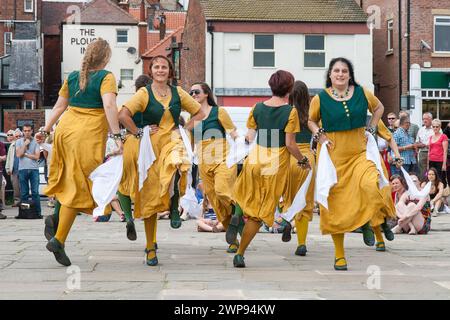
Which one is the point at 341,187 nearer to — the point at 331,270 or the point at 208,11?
the point at 331,270

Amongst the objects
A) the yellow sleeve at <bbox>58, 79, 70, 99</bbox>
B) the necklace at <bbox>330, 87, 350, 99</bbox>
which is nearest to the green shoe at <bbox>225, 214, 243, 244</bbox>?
the necklace at <bbox>330, 87, 350, 99</bbox>

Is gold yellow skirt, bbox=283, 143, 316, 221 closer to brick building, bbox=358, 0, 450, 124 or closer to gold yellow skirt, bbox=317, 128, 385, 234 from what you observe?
gold yellow skirt, bbox=317, 128, 385, 234

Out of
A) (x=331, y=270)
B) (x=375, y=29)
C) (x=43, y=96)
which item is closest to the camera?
(x=331, y=270)

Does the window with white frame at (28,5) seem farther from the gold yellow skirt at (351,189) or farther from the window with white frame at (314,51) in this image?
the gold yellow skirt at (351,189)

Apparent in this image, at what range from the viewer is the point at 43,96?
7206 cm

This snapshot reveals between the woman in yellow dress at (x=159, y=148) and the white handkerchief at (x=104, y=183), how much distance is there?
13.9 inches

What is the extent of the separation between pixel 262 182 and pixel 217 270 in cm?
98

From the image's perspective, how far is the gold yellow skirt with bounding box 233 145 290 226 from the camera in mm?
9266

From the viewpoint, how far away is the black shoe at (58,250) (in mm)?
8953

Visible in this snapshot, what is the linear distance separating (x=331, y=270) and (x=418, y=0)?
32803 mm

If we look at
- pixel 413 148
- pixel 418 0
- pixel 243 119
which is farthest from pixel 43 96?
pixel 413 148

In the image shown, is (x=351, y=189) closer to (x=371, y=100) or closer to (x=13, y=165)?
(x=371, y=100)

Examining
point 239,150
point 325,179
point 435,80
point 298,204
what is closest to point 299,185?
point 298,204

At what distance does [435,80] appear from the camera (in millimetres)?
40375
